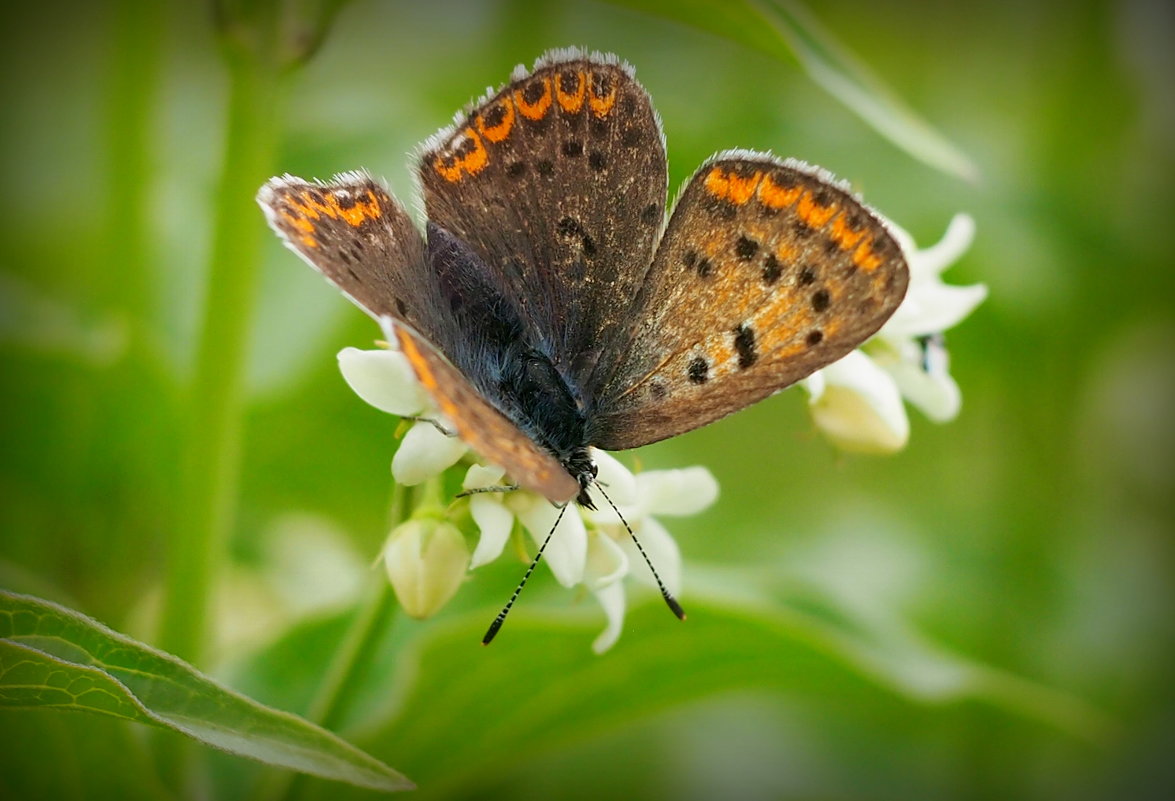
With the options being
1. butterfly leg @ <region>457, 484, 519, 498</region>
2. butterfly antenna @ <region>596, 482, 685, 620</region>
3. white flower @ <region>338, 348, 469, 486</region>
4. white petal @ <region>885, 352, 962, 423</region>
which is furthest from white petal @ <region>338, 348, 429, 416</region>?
white petal @ <region>885, 352, 962, 423</region>

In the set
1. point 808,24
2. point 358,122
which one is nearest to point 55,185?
point 358,122

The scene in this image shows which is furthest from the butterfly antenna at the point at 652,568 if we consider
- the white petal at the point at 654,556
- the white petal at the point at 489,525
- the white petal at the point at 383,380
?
the white petal at the point at 383,380

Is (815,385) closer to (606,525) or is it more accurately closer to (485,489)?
(606,525)

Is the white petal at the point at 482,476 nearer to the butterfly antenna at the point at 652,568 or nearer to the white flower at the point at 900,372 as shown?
the butterfly antenna at the point at 652,568

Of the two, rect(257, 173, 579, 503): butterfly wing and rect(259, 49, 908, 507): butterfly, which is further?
rect(259, 49, 908, 507): butterfly

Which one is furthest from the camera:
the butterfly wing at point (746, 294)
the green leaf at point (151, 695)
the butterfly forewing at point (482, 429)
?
the butterfly wing at point (746, 294)

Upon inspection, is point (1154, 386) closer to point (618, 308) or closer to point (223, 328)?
point (618, 308)

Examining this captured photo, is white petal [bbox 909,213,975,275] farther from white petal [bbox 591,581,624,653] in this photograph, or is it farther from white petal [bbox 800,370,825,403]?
white petal [bbox 591,581,624,653]
